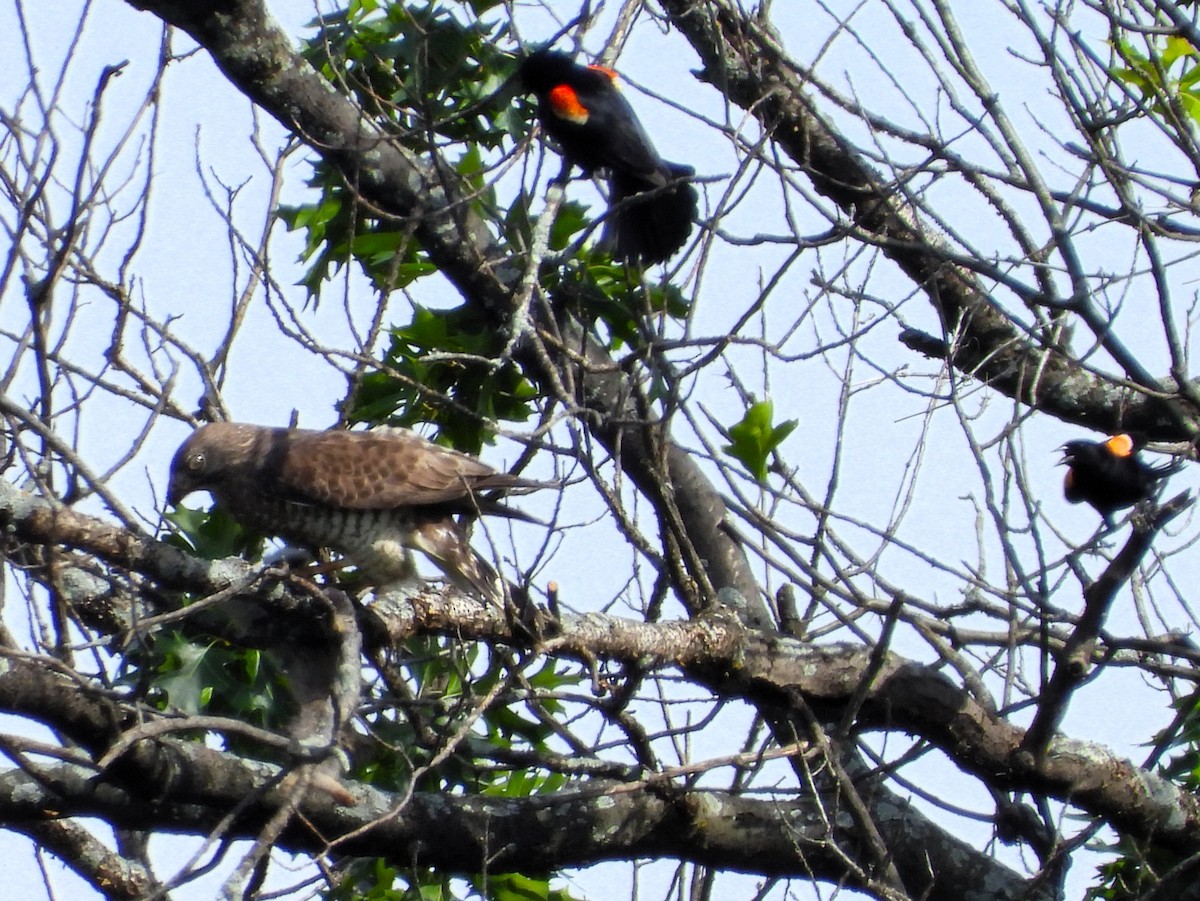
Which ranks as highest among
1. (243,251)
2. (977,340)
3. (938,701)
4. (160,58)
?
(977,340)

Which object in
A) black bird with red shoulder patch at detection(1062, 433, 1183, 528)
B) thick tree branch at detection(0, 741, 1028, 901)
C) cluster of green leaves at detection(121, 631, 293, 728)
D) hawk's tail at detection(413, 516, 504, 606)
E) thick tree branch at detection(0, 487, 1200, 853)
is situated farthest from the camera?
black bird with red shoulder patch at detection(1062, 433, 1183, 528)

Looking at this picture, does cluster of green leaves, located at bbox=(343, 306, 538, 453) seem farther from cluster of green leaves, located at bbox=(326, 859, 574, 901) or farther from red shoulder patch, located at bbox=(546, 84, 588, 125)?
cluster of green leaves, located at bbox=(326, 859, 574, 901)

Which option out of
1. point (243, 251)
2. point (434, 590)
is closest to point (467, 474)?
point (434, 590)

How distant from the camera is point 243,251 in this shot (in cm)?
367

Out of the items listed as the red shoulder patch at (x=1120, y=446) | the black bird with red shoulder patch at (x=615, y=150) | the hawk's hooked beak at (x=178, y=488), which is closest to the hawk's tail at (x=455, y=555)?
the hawk's hooked beak at (x=178, y=488)

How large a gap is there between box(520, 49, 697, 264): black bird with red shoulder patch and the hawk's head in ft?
4.52

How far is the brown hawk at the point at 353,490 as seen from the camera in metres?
3.79

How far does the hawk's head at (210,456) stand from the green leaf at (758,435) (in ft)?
4.52

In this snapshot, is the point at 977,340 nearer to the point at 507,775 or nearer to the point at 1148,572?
the point at 1148,572

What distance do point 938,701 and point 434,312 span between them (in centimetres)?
191

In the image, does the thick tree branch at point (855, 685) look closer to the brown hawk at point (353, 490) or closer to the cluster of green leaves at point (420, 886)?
the brown hawk at point (353, 490)

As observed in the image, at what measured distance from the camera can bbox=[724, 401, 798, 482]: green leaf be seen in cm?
359

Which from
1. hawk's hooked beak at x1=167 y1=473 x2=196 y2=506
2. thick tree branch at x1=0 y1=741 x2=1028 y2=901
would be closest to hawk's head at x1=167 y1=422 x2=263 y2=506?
hawk's hooked beak at x1=167 y1=473 x2=196 y2=506

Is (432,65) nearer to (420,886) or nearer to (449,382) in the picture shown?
(449,382)
